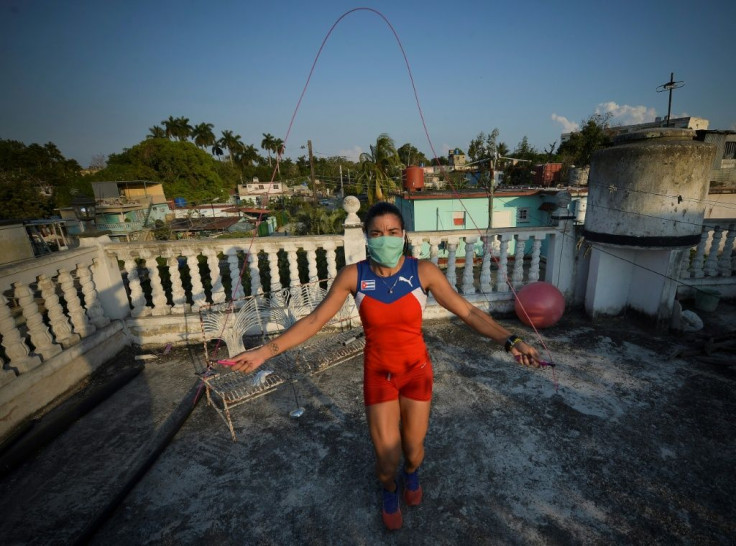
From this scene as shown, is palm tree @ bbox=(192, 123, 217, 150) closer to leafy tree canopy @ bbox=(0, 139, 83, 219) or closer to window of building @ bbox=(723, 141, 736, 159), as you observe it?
leafy tree canopy @ bbox=(0, 139, 83, 219)

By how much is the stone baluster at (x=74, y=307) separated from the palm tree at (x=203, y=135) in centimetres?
8932

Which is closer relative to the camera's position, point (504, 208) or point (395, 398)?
point (395, 398)

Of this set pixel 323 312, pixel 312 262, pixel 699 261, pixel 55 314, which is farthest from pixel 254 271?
pixel 699 261

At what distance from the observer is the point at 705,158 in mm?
3887

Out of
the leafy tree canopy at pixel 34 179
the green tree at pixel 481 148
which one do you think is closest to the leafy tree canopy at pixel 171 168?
the leafy tree canopy at pixel 34 179

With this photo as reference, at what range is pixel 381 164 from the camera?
21.2m

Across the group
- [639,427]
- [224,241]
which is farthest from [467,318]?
[224,241]

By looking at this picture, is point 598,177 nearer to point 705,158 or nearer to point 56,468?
point 705,158

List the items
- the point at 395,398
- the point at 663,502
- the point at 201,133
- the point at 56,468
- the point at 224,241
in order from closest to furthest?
the point at 395,398
the point at 663,502
the point at 56,468
the point at 224,241
the point at 201,133

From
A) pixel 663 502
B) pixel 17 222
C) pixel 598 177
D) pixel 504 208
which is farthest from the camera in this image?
pixel 504 208

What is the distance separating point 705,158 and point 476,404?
410 cm

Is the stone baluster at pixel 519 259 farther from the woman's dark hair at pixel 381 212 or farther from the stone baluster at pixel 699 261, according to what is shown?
the woman's dark hair at pixel 381 212

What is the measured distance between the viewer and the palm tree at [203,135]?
78.0 meters

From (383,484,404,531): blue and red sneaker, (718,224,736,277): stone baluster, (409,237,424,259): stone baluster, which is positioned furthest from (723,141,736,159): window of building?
(383,484,404,531): blue and red sneaker
